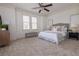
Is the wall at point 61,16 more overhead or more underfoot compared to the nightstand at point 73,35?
more overhead

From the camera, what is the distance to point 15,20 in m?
3.10

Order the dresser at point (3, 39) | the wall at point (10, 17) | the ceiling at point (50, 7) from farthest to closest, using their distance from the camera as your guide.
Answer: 1. the dresser at point (3, 39)
2. the wall at point (10, 17)
3. the ceiling at point (50, 7)

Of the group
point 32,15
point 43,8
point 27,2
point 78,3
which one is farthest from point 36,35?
point 78,3

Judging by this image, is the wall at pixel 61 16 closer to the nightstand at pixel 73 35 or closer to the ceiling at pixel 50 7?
the ceiling at pixel 50 7

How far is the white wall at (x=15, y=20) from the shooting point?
9.94 feet

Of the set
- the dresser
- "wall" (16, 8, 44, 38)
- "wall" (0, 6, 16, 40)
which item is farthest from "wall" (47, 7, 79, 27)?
the dresser

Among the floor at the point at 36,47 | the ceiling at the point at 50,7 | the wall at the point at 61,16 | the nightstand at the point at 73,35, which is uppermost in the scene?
the ceiling at the point at 50,7

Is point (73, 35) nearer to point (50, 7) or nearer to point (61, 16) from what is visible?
point (61, 16)

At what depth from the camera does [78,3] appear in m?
2.63

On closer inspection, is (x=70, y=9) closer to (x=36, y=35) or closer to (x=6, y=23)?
(x=36, y=35)

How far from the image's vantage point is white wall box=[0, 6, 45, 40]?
9.94ft

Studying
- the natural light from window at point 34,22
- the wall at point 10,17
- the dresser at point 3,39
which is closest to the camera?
the wall at point 10,17

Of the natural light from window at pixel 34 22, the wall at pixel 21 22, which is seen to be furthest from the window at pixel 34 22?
the wall at pixel 21 22

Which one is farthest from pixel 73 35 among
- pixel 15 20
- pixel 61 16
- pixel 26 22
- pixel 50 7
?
pixel 15 20
